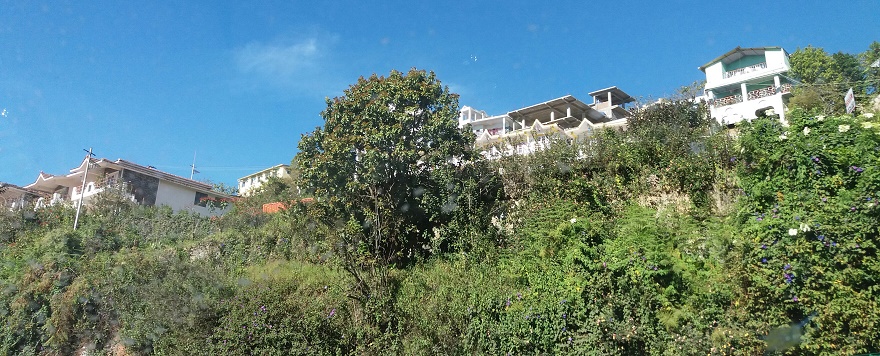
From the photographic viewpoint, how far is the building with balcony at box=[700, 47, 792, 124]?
2325 centimetres

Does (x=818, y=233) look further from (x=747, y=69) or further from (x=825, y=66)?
(x=825, y=66)

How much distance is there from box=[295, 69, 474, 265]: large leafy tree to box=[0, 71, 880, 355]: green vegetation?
0.05 m

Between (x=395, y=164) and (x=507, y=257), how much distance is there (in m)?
3.18

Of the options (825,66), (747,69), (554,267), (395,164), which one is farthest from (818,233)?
(825,66)

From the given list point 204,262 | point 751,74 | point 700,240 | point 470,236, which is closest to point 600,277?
point 700,240

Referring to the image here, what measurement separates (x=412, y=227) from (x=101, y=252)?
33.3 feet

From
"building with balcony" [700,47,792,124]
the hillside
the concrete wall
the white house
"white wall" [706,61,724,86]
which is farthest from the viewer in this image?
"white wall" [706,61,724,86]

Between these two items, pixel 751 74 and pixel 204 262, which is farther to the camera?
pixel 751 74

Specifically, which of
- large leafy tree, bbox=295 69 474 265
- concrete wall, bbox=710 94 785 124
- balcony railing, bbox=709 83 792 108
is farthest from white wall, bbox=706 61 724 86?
large leafy tree, bbox=295 69 474 265

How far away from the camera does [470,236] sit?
394 inches

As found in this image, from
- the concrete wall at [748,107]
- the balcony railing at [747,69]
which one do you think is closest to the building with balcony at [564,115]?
the concrete wall at [748,107]

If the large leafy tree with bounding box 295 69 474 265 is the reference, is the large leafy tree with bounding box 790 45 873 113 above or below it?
above

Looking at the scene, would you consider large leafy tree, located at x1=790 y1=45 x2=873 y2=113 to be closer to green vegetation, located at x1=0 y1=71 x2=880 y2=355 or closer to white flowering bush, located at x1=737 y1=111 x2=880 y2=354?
green vegetation, located at x1=0 y1=71 x2=880 y2=355

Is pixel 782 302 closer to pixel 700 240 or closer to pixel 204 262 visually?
pixel 700 240
